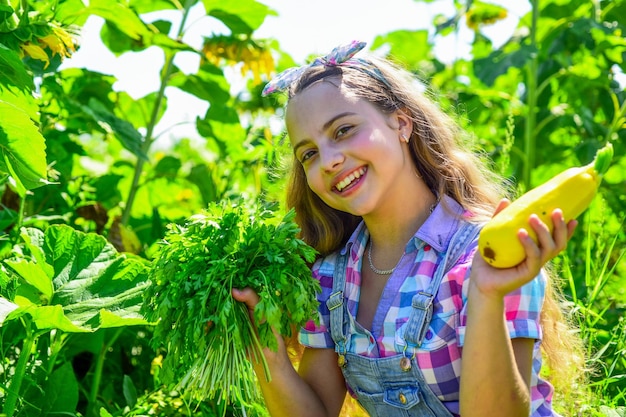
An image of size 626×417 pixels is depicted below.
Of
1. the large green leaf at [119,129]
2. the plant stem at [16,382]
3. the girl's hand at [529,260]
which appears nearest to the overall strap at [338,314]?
the girl's hand at [529,260]

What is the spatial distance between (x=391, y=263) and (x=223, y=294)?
1.67 ft

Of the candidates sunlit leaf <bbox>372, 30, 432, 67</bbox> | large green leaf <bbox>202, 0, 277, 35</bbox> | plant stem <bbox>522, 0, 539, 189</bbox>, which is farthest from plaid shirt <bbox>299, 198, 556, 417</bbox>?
sunlit leaf <bbox>372, 30, 432, 67</bbox>

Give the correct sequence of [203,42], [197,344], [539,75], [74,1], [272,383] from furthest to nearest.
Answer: [539,75]
[203,42]
[74,1]
[272,383]
[197,344]

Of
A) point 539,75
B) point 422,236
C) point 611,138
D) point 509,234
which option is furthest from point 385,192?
point 539,75

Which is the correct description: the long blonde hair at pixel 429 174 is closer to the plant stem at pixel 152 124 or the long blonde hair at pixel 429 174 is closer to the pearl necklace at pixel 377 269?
the pearl necklace at pixel 377 269

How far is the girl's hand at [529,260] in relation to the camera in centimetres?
137

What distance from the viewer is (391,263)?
2004 mm

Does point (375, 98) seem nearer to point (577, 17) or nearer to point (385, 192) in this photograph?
point (385, 192)

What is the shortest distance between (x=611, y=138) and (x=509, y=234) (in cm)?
214

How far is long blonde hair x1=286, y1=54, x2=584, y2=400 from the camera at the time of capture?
6.46 ft

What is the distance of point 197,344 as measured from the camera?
1636 millimetres

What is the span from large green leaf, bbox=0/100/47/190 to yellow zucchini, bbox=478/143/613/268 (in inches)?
38.4

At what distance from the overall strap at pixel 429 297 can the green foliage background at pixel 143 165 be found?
1.38 feet

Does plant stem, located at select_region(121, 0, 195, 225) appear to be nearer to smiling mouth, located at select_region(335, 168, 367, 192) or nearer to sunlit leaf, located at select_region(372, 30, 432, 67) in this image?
smiling mouth, located at select_region(335, 168, 367, 192)
